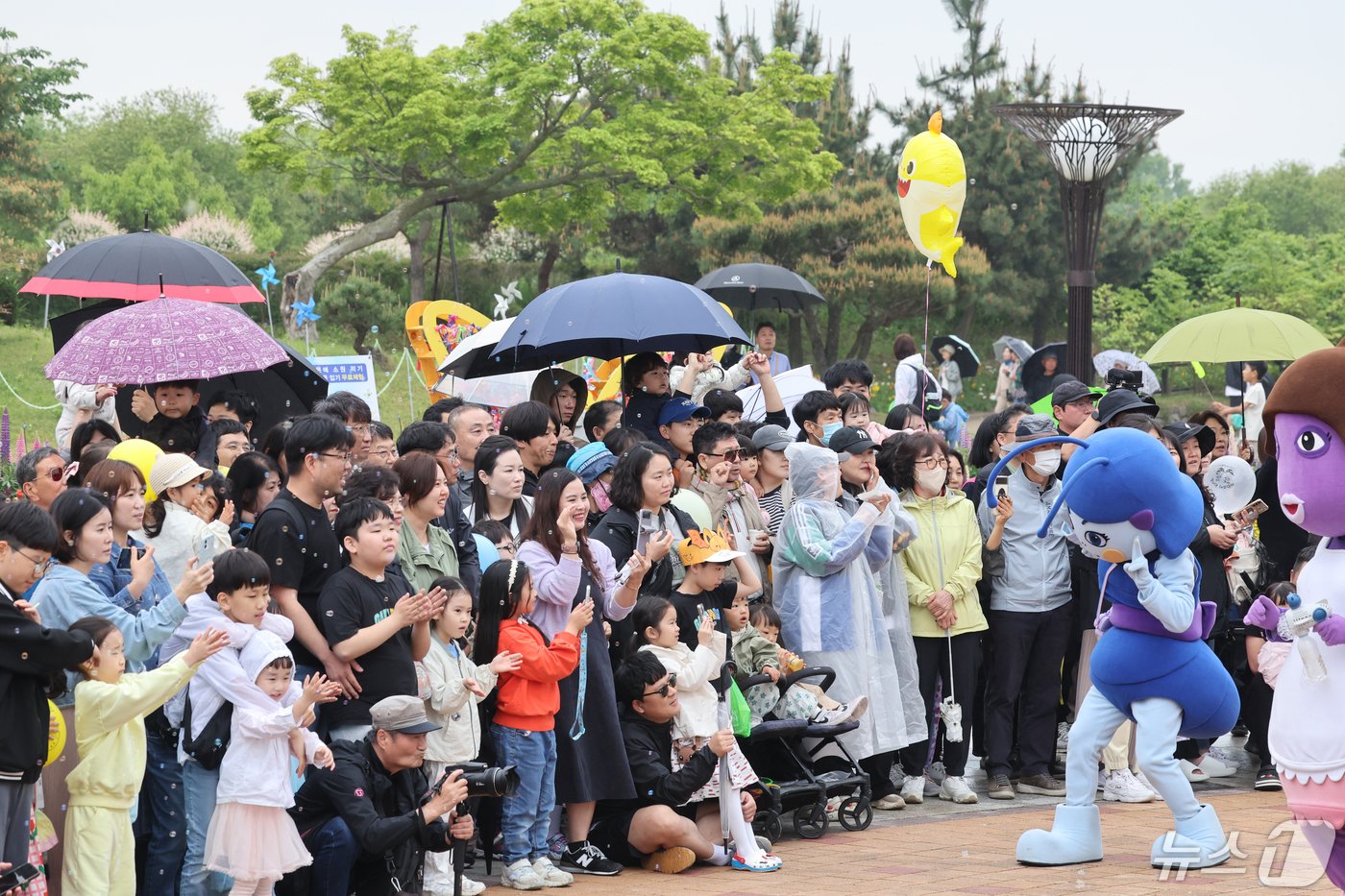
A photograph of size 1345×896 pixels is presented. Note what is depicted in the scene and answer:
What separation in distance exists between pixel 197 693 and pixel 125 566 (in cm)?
64

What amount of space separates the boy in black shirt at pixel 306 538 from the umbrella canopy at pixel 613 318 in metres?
2.30

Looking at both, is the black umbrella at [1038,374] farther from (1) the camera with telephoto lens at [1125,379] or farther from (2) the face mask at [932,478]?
(2) the face mask at [932,478]

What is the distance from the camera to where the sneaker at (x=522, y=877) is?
627 centimetres

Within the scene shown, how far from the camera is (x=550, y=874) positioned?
6.35m

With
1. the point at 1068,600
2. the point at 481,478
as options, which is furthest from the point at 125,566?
the point at 1068,600

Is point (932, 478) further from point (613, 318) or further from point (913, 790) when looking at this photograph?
point (613, 318)

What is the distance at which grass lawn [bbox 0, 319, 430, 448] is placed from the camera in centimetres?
2067

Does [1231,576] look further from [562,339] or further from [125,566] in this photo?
[125,566]

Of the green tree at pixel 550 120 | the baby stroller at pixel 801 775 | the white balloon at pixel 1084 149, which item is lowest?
the baby stroller at pixel 801 775

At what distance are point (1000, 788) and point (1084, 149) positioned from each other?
5490 millimetres

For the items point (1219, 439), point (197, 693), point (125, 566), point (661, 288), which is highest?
point (661, 288)

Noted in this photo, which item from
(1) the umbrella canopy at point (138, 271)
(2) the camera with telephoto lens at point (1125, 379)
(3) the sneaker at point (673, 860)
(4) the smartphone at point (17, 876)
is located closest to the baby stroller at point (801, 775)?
(3) the sneaker at point (673, 860)

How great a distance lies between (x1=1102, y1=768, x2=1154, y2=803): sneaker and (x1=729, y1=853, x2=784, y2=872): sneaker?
245 centimetres

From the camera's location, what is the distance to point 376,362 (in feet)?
94.7
